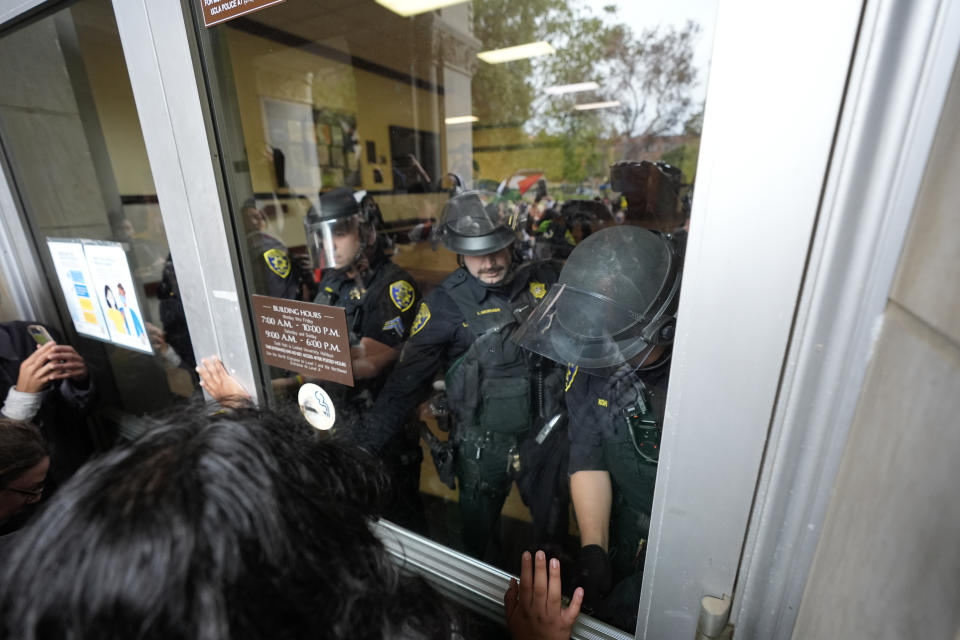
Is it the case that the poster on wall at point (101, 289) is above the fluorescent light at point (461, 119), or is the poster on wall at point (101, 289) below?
below

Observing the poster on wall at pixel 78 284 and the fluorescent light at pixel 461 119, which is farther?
the fluorescent light at pixel 461 119

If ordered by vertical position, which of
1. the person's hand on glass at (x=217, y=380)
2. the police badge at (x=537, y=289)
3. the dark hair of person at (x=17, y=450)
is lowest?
the dark hair of person at (x=17, y=450)

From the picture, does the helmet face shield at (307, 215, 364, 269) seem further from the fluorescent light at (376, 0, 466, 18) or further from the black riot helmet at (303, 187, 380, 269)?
the fluorescent light at (376, 0, 466, 18)

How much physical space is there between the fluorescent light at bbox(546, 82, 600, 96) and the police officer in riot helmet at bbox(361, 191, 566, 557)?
418 cm

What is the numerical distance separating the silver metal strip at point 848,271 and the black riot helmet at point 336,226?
166 centimetres

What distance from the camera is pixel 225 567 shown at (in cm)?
43

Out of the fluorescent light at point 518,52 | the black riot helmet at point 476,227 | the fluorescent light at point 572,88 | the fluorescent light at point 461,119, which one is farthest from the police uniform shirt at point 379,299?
the fluorescent light at point 461,119

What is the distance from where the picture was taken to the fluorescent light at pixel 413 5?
3477mm

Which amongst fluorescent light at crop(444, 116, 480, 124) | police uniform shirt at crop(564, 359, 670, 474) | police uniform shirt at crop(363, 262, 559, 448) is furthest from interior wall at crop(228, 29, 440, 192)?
police uniform shirt at crop(564, 359, 670, 474)

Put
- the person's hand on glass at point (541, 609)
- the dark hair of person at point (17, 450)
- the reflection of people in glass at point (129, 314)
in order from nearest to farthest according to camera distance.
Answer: the person's hand on glass at point (541, 609)
the dark hair of person at point (17, 450)
the reflection of people in glass at point (129, 314)

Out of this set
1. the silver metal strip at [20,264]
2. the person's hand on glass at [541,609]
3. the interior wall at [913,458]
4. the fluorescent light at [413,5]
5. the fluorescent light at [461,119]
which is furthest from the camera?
the fluorescent light at [461,119]

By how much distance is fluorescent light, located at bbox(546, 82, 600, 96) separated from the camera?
486cm

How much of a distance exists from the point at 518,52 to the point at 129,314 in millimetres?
4917

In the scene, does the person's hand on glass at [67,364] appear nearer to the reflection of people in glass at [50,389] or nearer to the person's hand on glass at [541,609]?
the reflection of people in glass at [50,389]
